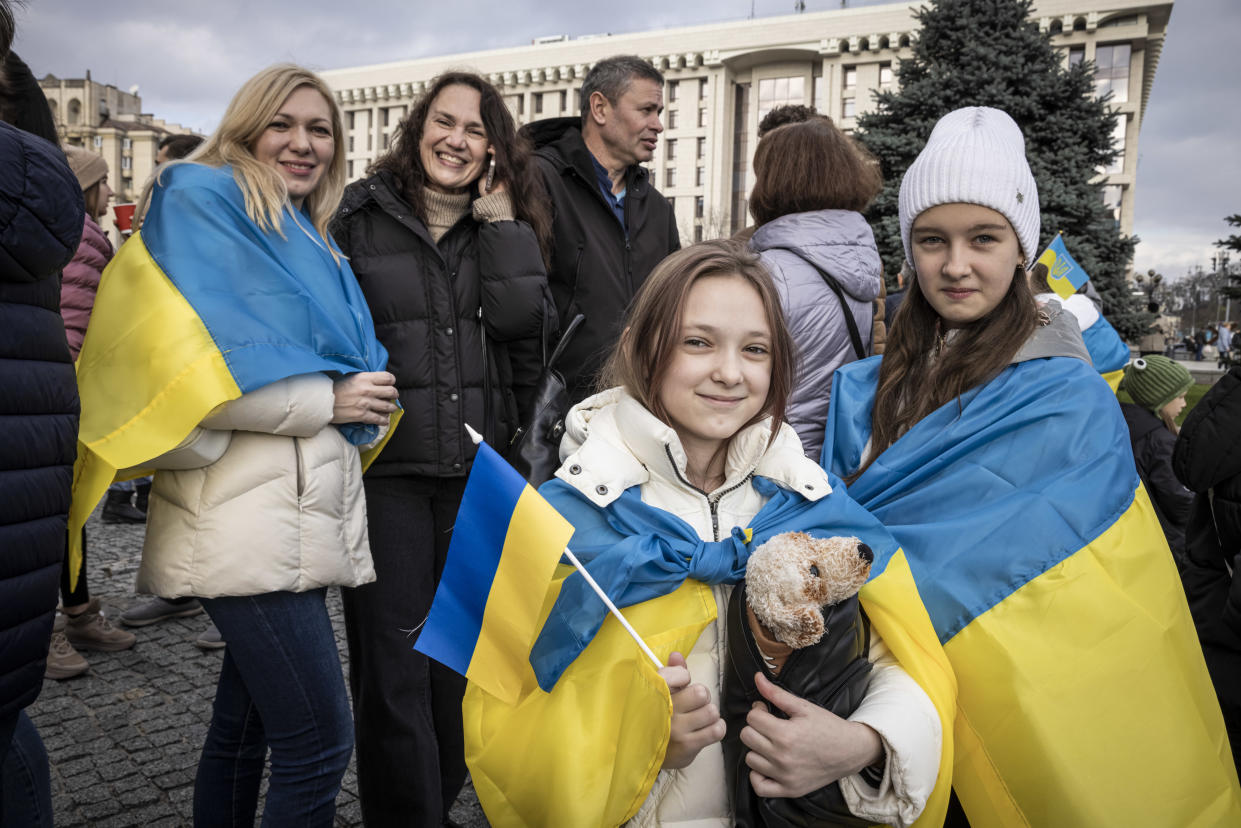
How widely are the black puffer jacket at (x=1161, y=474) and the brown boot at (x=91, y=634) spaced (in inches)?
220

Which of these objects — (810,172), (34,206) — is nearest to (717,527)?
(34,206)

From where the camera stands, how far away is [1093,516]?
176 cm

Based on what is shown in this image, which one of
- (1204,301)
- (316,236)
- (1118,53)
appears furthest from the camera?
(1204,301)

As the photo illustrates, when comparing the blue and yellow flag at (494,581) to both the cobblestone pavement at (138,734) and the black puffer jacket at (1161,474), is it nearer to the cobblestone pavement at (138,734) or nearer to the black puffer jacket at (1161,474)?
the cobblestone pavement at (138,734)

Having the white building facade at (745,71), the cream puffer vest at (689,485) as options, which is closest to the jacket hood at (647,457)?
the cream puffer vest at (689,485)

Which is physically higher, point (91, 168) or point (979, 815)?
point (91, 168)

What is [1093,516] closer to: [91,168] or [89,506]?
[89,506]

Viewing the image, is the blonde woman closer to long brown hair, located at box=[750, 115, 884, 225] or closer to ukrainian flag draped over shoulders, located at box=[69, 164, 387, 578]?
ukrainian flag draped over shoulders, located at box=[69, 164, 387, 578]

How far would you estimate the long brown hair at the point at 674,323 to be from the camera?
73.4 inches

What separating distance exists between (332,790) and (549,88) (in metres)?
61.9

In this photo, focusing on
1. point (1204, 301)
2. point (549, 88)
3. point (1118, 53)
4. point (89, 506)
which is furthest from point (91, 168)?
point (1204, 301)

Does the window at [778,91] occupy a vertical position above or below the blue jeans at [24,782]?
above

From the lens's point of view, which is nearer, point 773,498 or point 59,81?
point 773,498

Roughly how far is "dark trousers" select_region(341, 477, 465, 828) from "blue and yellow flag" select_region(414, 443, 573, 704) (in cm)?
118
